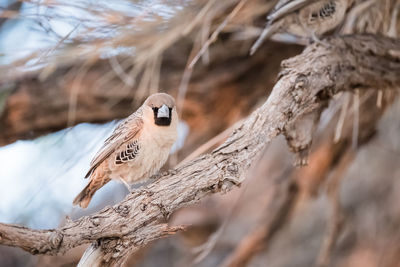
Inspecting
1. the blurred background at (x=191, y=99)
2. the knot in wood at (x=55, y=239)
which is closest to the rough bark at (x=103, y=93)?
the blurred background at (x=191, y=99)

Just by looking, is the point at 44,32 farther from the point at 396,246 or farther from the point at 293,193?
the point at 396,246

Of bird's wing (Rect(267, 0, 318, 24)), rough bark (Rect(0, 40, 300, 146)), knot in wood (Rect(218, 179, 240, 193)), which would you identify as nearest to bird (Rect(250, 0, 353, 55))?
bird's wing (Rect(267, 0, 318, 24))

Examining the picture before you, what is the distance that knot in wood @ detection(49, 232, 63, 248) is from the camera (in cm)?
97

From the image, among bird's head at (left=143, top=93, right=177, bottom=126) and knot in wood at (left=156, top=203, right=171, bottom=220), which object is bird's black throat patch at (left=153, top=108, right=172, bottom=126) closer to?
bird's head at (left=143, top=93, right=177, bottom=126)

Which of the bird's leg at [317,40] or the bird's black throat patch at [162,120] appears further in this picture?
the bird's leg at [317,40]

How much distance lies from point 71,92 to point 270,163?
44.5 inches

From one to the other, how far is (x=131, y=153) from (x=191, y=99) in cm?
84

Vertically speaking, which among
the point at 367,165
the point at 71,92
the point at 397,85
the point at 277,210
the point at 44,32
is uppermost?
the point at 44,32

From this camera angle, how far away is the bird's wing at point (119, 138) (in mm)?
1143

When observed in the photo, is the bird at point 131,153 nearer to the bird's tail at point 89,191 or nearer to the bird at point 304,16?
the bird's tail at point 89,191

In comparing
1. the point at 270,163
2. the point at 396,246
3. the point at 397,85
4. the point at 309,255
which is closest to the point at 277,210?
the point at 270,163

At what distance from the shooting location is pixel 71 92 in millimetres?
2006

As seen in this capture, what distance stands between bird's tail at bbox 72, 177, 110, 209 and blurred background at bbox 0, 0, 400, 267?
6cm

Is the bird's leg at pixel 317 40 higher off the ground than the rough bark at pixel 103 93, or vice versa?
the bird's leg at pixel 317 40
